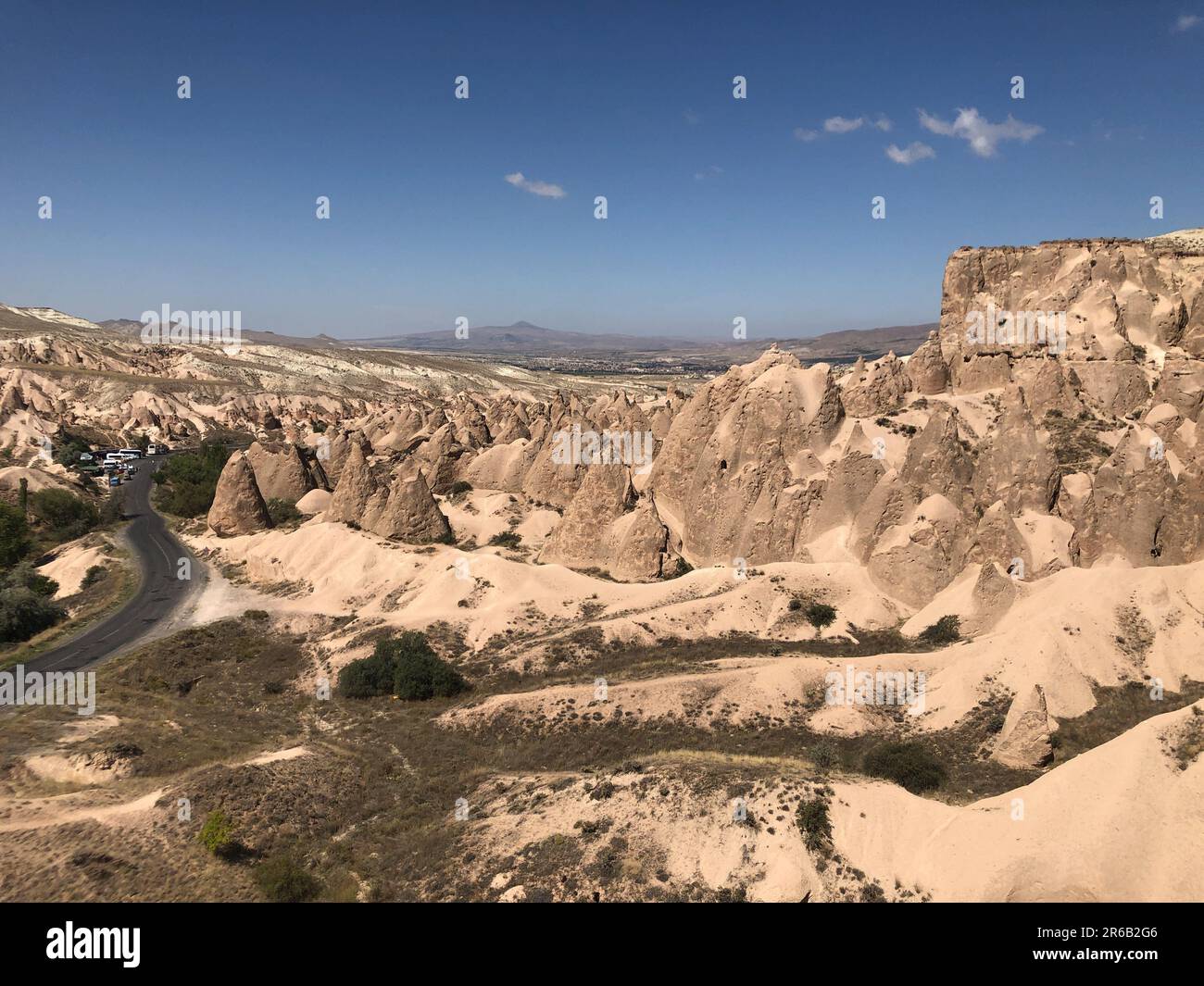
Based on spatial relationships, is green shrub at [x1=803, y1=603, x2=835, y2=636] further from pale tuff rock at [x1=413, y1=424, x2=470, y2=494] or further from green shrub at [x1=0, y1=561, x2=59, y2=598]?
green shrub at [x1=0, y1=561, x2=59, y2=598]

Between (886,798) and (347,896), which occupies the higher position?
(886,798)

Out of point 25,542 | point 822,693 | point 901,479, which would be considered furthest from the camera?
point 25,542

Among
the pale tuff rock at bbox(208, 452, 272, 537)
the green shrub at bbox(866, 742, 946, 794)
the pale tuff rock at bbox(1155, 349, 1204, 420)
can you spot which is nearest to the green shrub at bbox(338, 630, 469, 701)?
the green shrub at bbox(866, 742, 946, 794)

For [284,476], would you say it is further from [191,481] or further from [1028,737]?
[1028,737]

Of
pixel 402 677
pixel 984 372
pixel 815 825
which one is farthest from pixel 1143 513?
pixel 402 677

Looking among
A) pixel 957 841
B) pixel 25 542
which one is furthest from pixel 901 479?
pixel 25 542
